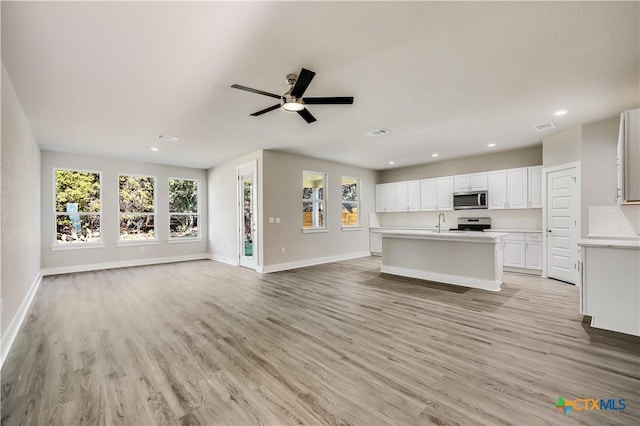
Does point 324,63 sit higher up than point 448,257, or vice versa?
point 324,63

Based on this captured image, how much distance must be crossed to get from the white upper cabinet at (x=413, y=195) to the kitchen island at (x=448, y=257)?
249 centimetres

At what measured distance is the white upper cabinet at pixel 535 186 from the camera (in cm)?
583

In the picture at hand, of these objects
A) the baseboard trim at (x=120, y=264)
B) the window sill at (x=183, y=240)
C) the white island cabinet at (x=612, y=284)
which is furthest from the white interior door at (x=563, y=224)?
the window sill at (x=183, y=240)

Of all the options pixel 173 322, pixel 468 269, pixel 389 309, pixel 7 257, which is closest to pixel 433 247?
pixel 468 269

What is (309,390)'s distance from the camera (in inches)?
77.0

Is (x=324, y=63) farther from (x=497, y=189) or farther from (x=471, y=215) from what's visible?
(x=471, y=215)

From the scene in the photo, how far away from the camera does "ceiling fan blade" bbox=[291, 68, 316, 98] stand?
2.45 m

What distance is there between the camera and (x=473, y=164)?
7031 millimetres

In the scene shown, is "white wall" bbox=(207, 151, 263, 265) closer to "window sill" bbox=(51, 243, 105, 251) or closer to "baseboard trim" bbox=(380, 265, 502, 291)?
"window sill" bbox=(51, 243, 105, 251)

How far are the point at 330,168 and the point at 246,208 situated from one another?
2.55 m

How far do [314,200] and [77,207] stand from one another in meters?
5.64

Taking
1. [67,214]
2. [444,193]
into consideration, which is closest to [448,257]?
[444,193]

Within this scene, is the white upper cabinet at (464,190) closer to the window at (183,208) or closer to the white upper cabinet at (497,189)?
the white upper cabinet at (497,189)

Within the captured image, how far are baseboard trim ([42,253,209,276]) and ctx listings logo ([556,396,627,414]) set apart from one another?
8300 millimetres
